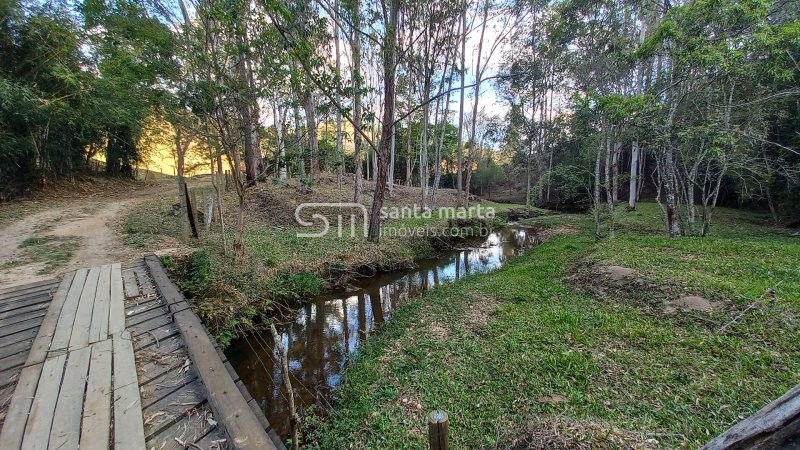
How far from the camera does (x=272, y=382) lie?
3902 mm

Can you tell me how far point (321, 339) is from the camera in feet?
16.2

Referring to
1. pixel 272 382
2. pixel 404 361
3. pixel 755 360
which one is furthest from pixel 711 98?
pixel 272 382

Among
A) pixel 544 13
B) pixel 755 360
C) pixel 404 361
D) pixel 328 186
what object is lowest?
pixel 404 361

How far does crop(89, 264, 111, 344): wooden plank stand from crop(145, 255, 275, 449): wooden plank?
589 millimetres

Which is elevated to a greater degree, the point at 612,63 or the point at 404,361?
the point at 612,63

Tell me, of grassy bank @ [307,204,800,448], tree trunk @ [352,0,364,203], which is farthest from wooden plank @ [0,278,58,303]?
tree trunk @ [352,0,364,203]

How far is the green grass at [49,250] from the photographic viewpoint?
5250mm

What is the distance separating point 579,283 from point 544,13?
550 inches

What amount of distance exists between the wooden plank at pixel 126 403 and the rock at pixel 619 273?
243 inches

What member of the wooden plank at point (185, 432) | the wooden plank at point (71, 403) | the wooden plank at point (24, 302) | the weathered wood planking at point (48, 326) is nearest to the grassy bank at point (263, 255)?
the weathered wood planking at point (48, 326)

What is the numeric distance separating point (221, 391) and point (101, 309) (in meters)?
2.42

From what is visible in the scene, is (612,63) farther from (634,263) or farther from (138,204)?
(138,204)

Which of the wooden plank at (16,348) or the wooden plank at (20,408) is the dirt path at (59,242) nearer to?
the wooden plank at (16,348)

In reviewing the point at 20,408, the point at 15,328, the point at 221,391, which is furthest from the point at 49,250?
the point at 221,391
